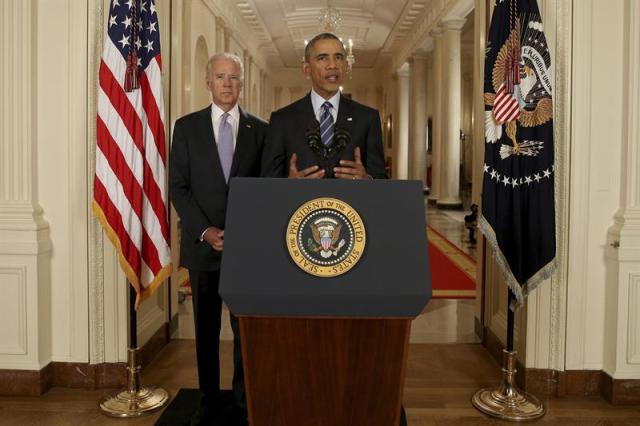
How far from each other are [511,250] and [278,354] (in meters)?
2.18

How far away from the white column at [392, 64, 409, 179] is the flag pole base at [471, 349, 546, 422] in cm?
1964

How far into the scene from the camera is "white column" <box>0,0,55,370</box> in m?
4.00

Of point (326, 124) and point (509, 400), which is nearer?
point (326, 124)

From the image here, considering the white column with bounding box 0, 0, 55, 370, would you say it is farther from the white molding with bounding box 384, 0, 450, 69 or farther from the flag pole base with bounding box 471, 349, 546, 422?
the white molding with bounding box 384, 0, 450, 69

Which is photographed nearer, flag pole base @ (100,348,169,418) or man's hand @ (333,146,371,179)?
man's hand @ (333,146,371,179)

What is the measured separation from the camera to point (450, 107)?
16172mm

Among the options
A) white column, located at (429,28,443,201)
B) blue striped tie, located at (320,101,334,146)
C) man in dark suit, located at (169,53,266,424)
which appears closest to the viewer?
blue striped tie, located at (320,101,334,146)

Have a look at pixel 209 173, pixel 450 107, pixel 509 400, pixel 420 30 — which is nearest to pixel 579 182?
Answer: pixel 509 400

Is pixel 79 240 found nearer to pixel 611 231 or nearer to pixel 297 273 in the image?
pixel 297 273

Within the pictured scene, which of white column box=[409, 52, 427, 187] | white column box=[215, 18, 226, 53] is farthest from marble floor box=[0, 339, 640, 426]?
white column box=[409, 52, 427, 187]

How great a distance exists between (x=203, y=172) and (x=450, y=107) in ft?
44.1

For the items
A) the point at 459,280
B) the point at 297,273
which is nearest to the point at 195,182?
the point at 297,273

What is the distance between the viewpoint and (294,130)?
2961 mm

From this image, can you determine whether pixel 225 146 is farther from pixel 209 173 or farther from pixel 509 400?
pixel 509 400
